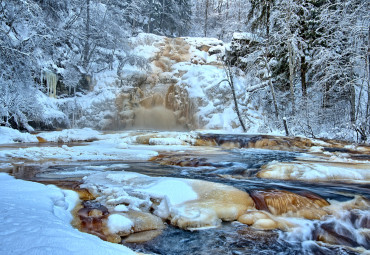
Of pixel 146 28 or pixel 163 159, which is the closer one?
pixel 163 159

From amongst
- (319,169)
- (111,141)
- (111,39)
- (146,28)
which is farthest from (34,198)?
(146,28)

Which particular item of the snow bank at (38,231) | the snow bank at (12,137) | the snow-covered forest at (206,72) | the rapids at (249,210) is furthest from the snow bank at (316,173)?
the snow bank at (12,137)

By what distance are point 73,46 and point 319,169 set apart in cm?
1755

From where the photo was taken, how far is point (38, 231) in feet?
4.51

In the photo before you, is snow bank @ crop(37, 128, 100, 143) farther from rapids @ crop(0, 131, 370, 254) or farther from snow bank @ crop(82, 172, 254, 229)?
snow bank @ crop(82, 172, 254, 229)

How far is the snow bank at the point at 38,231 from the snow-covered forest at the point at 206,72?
4.80 metres

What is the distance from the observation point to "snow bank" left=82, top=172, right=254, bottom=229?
260cm

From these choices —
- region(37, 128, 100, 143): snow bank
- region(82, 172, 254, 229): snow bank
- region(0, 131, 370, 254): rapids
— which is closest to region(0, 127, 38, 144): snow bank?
region(37, 128, 100, 143): snow bank

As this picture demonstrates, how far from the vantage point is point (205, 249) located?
218 cm

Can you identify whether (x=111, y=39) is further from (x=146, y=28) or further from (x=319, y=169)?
(x=319, y=169)

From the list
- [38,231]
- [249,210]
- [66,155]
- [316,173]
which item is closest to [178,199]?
[249,210]

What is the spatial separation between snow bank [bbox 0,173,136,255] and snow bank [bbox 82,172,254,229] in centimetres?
60

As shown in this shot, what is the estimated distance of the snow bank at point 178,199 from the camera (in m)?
2.60

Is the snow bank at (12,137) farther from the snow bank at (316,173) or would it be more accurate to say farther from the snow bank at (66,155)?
the snow bank at (316,173)
